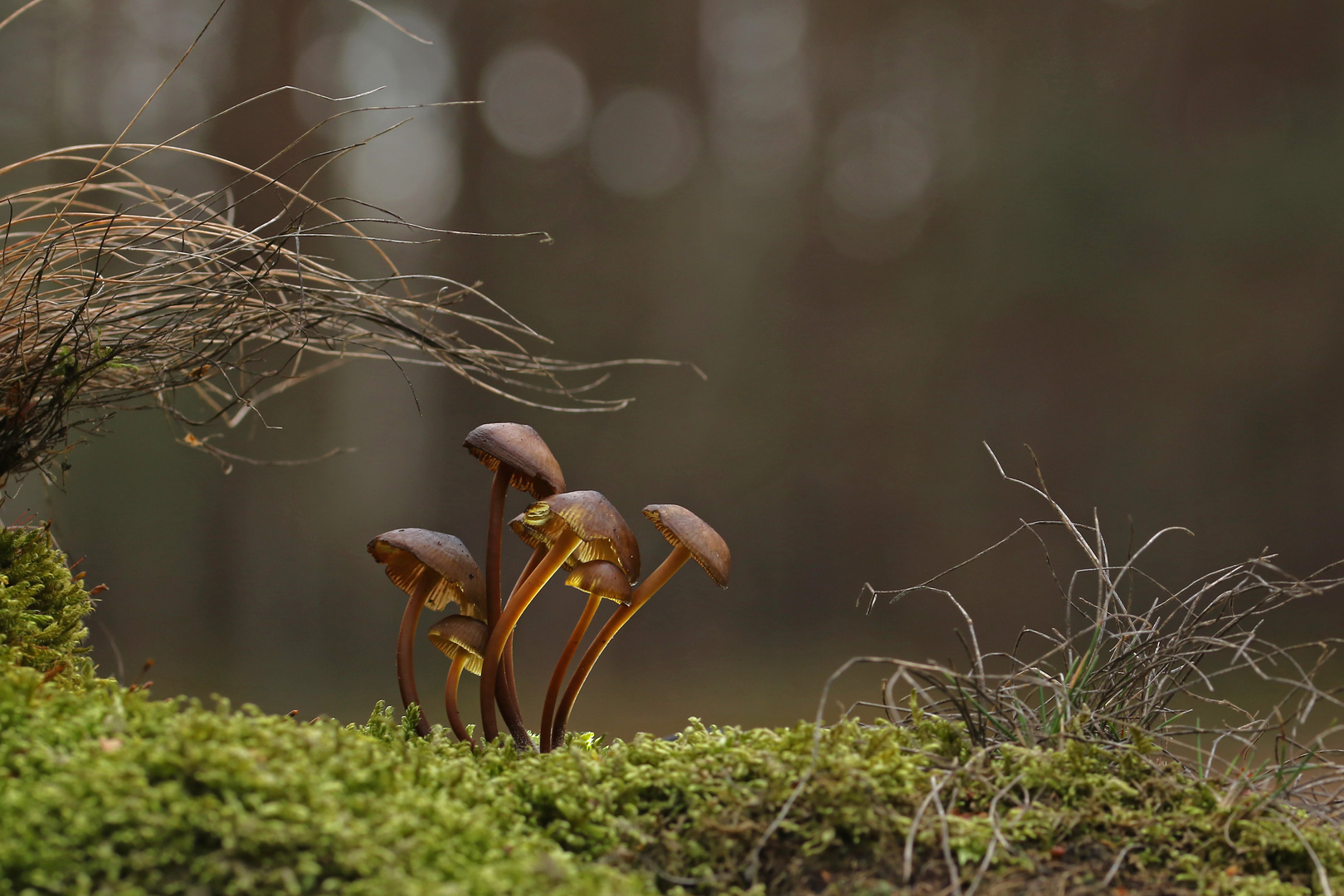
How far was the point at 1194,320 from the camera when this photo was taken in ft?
15.2

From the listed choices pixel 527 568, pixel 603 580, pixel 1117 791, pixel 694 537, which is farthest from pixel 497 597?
pixel 1117 791

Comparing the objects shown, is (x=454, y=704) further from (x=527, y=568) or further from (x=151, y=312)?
(x=151, y=312)

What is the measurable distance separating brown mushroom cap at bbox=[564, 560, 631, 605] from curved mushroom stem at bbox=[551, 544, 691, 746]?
0.02 metres

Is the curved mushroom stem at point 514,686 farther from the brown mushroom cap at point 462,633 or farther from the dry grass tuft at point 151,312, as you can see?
the dry grass tuft at point 151,312

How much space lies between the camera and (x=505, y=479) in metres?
1.03

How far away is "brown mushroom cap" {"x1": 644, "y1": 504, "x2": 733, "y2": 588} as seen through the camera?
935mm

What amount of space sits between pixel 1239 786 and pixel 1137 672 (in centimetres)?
18

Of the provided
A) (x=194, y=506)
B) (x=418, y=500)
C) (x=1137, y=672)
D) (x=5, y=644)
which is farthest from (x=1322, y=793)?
(x=194, y=506)

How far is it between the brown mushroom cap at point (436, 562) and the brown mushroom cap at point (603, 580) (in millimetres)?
114

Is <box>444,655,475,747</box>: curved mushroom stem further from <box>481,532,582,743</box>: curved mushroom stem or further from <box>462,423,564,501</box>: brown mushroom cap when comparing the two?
<box>462,423,564,501</box>: brown mushroom cap

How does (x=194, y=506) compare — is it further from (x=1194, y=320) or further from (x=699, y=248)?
(x=1194, y=320)

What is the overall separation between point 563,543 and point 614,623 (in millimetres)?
132

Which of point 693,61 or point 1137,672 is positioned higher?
point 693,61

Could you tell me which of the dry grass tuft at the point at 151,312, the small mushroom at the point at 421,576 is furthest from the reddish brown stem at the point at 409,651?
the dry grass tuft at the point at 151,312
